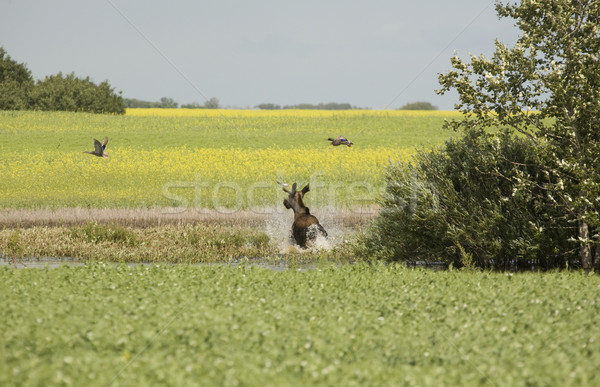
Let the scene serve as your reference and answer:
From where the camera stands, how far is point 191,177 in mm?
40812

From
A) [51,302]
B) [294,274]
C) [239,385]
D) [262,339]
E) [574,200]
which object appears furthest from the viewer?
[574,200]

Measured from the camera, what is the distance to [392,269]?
15.6m

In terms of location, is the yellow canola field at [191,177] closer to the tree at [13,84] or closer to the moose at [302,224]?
the moose at [302,224]

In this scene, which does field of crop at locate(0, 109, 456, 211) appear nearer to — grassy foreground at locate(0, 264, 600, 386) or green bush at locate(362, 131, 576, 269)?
green bush at locate(362, 131, 576, 269)

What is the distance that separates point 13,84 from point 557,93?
8474cm

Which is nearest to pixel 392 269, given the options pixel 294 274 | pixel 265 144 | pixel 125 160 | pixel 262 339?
pixel 294 274

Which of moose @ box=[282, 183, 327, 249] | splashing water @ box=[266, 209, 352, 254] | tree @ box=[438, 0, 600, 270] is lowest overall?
splashing water @ box=[266, 209, 352, 254]

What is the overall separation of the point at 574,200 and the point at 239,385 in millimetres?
12247

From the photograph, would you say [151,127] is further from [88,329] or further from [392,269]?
[88,329]

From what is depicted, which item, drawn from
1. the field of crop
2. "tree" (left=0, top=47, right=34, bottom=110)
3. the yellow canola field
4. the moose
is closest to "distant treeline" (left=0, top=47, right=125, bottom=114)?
"tree" (left=0, top=47, right=34, bottom=110)

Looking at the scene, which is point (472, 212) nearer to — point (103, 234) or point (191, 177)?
point (103, 234)

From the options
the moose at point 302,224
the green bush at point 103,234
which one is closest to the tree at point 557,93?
the moose at point 302,224

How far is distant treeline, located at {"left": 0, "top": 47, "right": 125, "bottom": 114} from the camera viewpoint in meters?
84.6

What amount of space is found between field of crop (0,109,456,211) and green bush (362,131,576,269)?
6.59m
